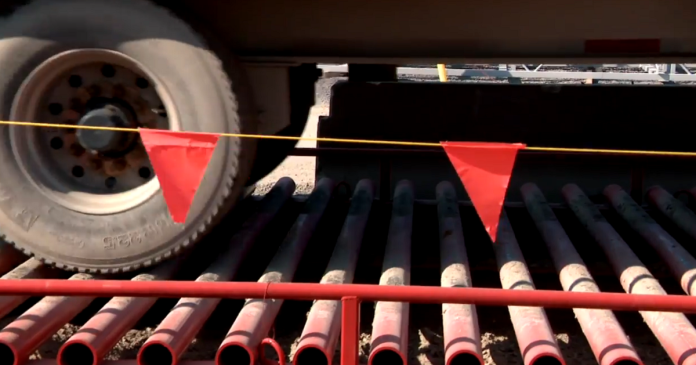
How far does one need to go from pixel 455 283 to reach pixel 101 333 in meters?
1.33

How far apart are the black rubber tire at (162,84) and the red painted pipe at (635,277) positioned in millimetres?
1612

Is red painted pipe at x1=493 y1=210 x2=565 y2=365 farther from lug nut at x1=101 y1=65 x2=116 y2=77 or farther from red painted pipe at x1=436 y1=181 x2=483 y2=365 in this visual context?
lug nut at x1=101 y1=65 x2=116 y2=77

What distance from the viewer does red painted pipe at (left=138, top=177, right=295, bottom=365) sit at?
2639 millimetres

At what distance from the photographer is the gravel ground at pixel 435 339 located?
342 centimetres

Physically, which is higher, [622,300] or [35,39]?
[35,39]

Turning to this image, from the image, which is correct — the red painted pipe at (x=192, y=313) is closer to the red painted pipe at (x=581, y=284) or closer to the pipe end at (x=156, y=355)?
the pipe end at (x=156, y=355)

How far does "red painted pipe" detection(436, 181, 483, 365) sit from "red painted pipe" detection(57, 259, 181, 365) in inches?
44.5

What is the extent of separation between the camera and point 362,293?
2.42 meters

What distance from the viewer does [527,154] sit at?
460 centimetres

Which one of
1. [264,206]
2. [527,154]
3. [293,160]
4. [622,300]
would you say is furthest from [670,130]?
[293,160]

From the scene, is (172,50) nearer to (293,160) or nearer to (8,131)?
(8,131)

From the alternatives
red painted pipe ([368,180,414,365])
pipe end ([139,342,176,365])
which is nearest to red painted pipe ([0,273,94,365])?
pipe end ([139,342,176,365])

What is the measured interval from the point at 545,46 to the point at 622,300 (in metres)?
1.31

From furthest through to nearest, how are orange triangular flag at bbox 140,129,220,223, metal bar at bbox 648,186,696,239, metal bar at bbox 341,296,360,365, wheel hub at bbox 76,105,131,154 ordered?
metal bar at bbox 648,186,696,239 → wheel hub at bbox 76,105,131,154 → orange triangular flag at bbox 140,129,220,223 → metal bar at bbox 341,296,360,365
